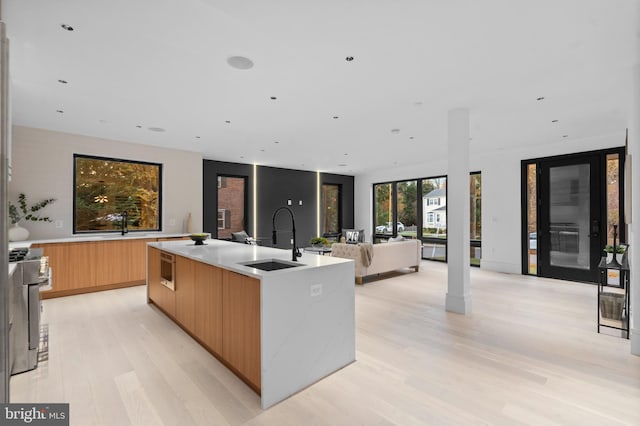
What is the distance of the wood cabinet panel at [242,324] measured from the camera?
2.06 meters

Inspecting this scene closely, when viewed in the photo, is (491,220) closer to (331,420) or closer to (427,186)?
(427,186)

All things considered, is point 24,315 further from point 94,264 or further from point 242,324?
point 94,264

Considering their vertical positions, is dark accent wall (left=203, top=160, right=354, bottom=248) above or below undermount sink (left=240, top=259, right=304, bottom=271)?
above

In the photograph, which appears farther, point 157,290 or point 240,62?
point 157,290

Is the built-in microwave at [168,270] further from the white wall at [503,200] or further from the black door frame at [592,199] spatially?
the black door frame at [592,199]

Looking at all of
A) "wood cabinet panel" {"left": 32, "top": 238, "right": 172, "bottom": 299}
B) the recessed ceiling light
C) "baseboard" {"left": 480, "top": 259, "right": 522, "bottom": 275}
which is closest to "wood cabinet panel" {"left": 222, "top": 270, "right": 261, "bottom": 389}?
the recessed ceiling light

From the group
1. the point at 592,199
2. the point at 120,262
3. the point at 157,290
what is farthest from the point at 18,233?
the point at 592,199

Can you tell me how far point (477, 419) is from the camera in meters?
1.88

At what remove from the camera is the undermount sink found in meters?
2.55

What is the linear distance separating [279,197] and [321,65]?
611 centimetres

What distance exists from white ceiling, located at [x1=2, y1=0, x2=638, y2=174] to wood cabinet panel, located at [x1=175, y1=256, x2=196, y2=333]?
188 cm

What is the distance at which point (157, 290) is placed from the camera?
4027 mm

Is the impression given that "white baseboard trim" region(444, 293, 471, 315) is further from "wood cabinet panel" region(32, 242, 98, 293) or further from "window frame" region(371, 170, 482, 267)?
"wood cabinet panel" region(32, 242, 98, 293)

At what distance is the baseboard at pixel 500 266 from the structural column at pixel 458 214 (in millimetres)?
3217
